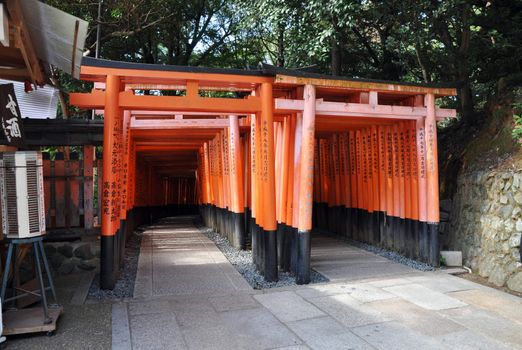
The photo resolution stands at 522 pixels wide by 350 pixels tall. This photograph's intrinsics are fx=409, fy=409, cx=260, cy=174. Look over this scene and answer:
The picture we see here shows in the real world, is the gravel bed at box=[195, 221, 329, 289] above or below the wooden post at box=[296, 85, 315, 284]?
below

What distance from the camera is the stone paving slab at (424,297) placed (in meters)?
5.57

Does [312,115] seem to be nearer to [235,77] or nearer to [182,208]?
[235,77]

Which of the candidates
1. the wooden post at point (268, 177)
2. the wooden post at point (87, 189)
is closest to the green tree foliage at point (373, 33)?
the wooden post at point (268, 177)

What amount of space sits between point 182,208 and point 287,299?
23.2 m

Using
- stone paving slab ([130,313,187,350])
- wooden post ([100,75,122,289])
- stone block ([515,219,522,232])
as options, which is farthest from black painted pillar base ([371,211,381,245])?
wooden post ([100,75,122,289])

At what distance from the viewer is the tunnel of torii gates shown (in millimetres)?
6402

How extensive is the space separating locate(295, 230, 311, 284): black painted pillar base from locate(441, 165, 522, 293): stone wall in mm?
3155

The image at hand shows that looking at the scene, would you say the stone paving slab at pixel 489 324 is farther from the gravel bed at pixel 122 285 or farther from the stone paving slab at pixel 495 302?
the gravel bed at pixel 122 285

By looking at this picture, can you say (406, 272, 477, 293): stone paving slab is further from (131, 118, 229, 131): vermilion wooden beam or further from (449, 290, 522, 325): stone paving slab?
(131, 118, 229, 131): vermilion wooden beam

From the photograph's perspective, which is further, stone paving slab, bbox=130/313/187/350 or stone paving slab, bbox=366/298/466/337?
stone paving slab, bbox=366/298/466/337

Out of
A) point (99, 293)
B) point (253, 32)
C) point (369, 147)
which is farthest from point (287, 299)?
point (253, 32)

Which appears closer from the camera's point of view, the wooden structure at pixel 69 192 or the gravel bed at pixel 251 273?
the gravel bed at pixel 251 273

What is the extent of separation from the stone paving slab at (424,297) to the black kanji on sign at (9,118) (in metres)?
5.60

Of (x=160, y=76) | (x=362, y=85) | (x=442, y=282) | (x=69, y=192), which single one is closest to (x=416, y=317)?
(x=442, y=282)
